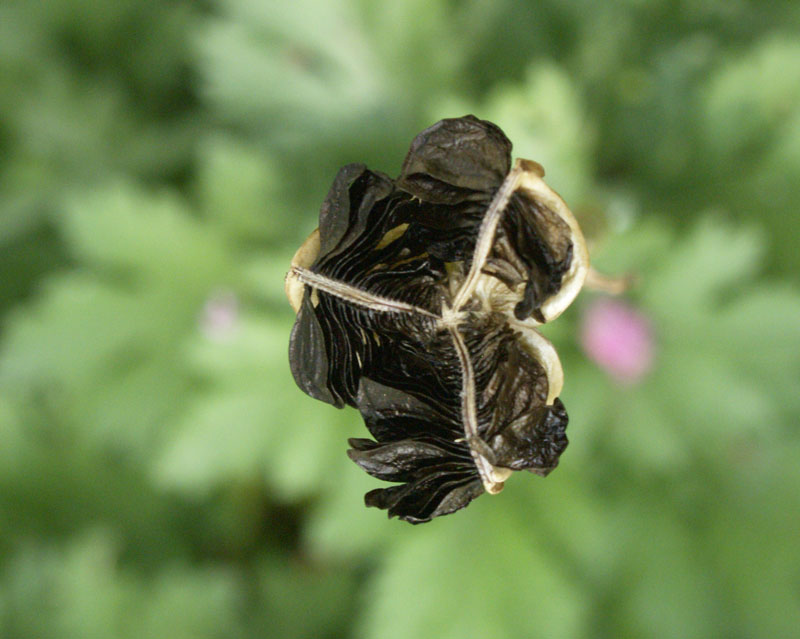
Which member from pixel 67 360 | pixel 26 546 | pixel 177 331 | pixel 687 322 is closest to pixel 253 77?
pixel 177 331

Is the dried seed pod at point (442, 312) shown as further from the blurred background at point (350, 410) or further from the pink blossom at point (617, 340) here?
the pink blossom at point (617, 340)

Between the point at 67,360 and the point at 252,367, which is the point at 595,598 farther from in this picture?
the point at 67,360

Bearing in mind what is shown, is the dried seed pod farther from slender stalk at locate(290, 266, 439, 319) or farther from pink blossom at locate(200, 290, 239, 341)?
pink blossom at locate(200, 290, 239, 341)

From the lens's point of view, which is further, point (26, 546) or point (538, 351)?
point (26, 546)

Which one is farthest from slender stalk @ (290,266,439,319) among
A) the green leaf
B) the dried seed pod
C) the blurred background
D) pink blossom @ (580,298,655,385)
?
the green leaf

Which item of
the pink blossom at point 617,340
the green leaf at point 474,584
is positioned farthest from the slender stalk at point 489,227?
the green leaf at point 474,584

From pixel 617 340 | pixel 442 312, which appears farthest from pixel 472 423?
pixel 617 340
